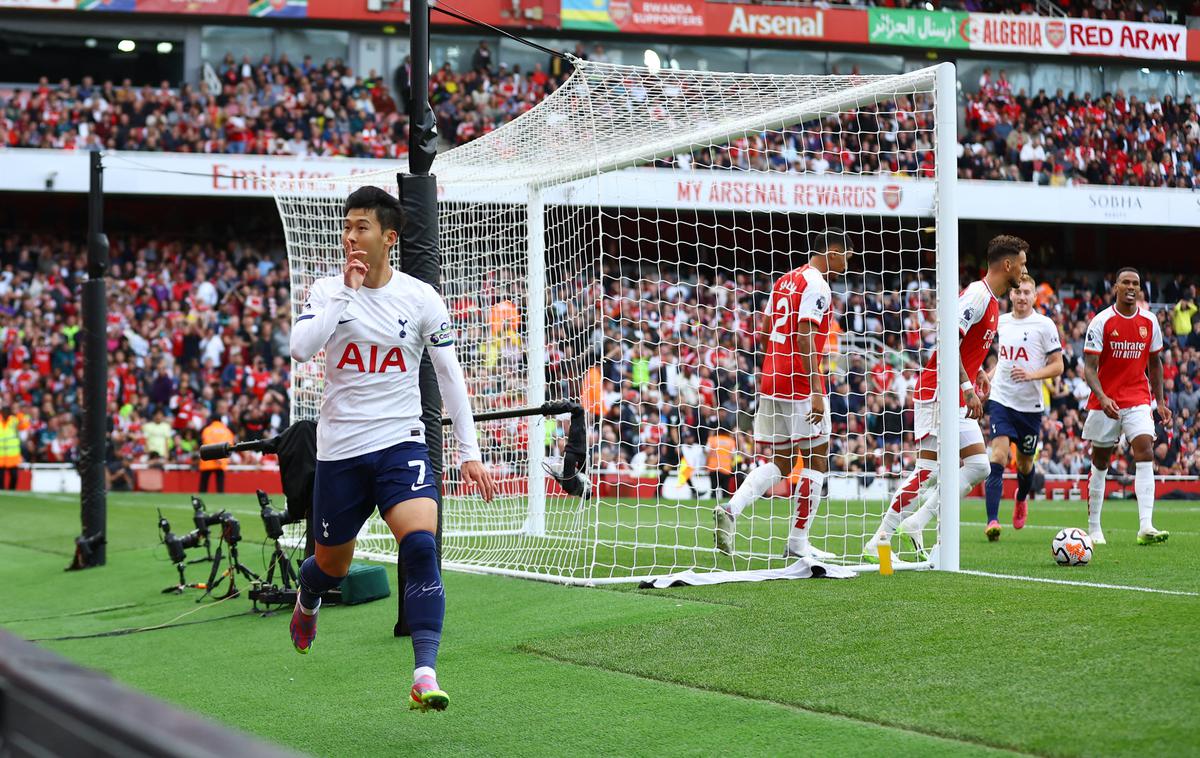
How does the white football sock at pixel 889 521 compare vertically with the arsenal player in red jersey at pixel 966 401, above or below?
below

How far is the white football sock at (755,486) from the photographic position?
8.81 metres

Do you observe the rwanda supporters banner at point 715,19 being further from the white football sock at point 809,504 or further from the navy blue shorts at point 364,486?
the navy blue shorts at point 364,486

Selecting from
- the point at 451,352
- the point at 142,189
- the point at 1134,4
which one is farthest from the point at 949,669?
the point at 1134,4

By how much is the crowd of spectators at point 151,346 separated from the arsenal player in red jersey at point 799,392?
15483mm

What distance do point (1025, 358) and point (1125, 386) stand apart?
1195mm

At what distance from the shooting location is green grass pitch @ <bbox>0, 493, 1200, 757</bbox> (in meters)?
4.19

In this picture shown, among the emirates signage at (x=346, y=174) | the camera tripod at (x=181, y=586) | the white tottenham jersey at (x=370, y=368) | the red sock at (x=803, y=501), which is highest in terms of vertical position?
the emirates signage at (x=346, y=174)

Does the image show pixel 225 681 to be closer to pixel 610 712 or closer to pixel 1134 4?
pixel 610 712

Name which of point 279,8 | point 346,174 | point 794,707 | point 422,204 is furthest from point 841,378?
point 279,8

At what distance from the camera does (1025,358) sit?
447 inches

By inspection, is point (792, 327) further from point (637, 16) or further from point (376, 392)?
point (637, 16)

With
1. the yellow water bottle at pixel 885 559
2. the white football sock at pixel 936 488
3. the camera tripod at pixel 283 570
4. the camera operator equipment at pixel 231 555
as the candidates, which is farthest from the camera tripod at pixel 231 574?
the white football sock at pixel 936 488

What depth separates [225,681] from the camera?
609 centimetres

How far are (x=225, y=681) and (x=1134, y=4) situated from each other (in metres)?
37.2
